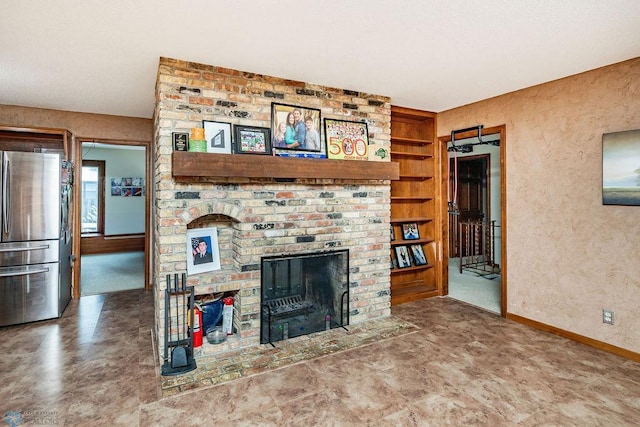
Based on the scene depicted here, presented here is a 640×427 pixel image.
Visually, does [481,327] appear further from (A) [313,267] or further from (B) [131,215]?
(B) [131,215]

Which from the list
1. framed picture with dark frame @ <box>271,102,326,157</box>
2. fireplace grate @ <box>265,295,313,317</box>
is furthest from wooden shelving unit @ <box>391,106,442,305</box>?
fireplace grate @ <box>265,295,313,317</box>

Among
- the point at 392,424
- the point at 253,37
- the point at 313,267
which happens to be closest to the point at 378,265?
the point at 313,267

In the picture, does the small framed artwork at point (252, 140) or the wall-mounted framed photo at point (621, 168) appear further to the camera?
the small framed artwork at point (252, 140)

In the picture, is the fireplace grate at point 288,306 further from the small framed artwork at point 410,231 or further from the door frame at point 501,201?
the door frame at point 501,201

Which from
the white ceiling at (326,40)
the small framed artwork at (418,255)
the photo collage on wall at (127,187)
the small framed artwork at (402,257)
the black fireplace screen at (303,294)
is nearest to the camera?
the white ceiling at (326,40)

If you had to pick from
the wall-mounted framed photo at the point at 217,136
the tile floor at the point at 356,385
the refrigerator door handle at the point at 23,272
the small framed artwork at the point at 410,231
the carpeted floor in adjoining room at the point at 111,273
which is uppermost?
the wall-mounted framed photo at the point at 217,136

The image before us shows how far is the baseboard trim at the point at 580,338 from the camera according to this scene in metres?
2.91

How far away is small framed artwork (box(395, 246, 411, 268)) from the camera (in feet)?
14.9

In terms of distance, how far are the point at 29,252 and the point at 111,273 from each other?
2.57 meters

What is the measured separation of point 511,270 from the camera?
3.84 meters

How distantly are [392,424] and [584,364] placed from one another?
1832mm

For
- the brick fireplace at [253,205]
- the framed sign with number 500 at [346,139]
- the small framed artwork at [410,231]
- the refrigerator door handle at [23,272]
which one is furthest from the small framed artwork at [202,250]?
the small framed artwork at [410,231]

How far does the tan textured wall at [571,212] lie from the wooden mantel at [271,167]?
1.40 meters

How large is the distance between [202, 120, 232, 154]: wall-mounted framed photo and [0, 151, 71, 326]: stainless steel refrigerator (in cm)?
212
